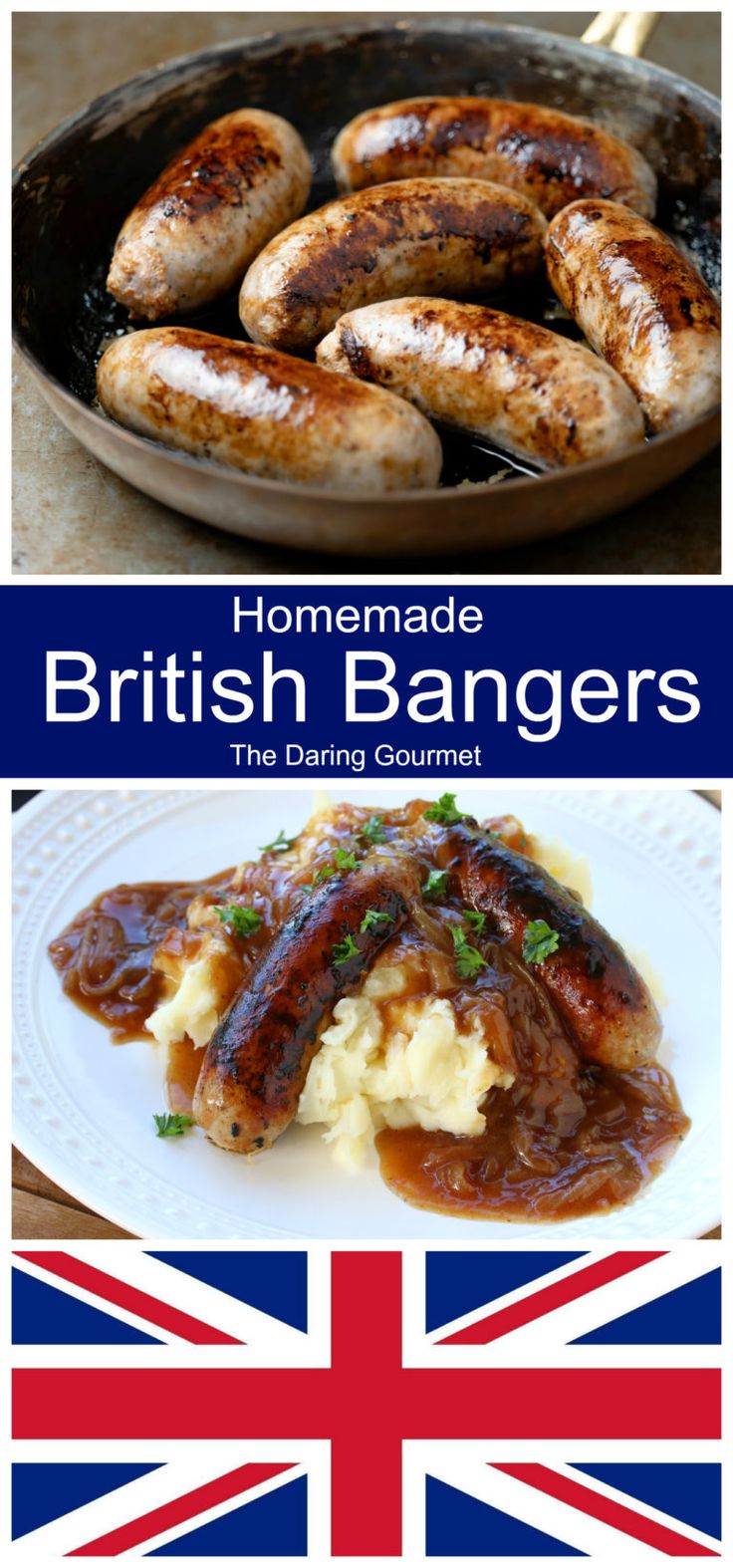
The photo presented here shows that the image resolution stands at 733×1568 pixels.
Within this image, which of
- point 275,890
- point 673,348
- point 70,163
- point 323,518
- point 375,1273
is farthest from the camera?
point 70,163

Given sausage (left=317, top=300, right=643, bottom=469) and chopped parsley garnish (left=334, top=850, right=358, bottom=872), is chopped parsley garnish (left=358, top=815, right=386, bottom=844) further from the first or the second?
sausage (left=317, top=300, right=643, bottom=469)

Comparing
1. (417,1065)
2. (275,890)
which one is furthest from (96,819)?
(417,1065)

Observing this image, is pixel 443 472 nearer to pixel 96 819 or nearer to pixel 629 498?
pixel 629 498

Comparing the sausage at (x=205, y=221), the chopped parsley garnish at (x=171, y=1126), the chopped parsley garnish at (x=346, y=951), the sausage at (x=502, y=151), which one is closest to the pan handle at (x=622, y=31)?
the sausage at (x=502, y=151)

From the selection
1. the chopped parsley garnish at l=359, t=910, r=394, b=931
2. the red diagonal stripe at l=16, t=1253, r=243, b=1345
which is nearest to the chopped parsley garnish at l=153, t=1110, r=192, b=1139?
the red diagonal stripe at l=16, t=1253, r=243, b=1345

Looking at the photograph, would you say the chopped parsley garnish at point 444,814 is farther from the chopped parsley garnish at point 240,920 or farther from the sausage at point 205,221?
the sausage at point 205,221
